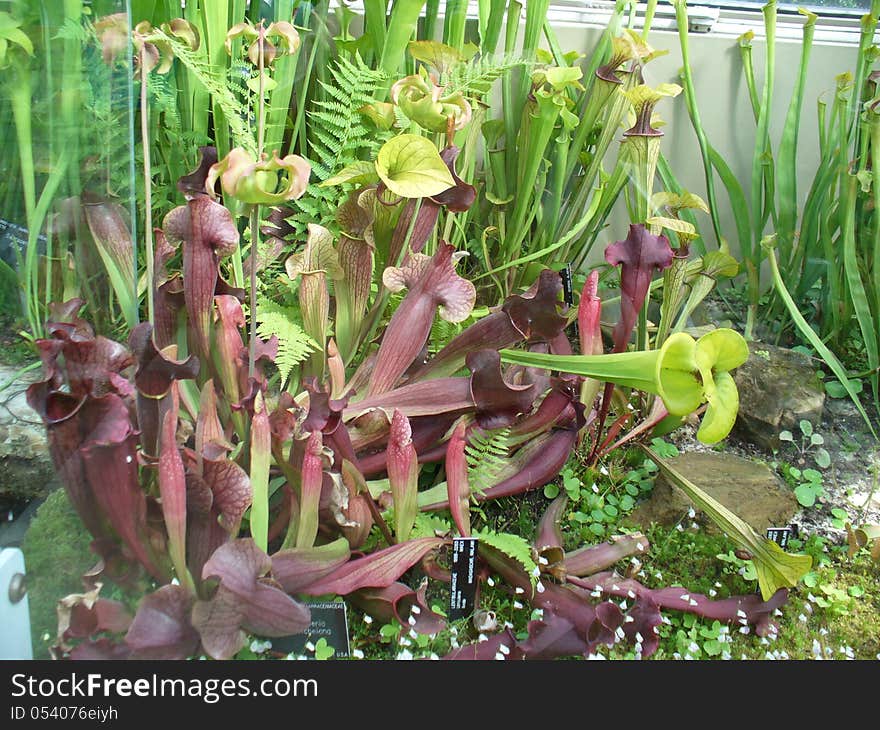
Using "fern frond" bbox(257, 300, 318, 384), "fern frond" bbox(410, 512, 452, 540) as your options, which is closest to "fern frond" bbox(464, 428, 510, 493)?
"fern frond" bbox(410, 512, 452, 540)

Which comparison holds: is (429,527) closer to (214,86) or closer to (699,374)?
(699,374)

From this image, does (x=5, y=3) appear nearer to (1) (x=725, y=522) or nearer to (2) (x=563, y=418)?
(2) (x=563, y=418)

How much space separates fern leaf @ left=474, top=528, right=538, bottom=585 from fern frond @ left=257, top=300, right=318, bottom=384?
15.1 inches

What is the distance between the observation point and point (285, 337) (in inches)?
48.9

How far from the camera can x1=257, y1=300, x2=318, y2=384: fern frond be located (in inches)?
47.2

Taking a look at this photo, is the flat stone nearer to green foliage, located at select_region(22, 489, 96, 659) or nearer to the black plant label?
the black plant label

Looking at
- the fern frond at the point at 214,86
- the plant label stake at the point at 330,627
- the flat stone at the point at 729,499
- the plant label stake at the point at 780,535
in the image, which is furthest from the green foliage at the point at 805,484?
the fern frond at the point at 214,86

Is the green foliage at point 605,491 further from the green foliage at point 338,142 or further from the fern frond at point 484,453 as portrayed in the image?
the green foliage at point 338,142

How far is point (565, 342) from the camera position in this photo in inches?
60.3

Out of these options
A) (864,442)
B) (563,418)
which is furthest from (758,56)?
(563,418)

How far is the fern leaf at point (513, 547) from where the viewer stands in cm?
111

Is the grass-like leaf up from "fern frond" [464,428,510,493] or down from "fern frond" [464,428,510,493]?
down

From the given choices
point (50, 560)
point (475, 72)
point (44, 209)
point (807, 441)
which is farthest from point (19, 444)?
point (807, 441)

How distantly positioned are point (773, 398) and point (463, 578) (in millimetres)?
917
